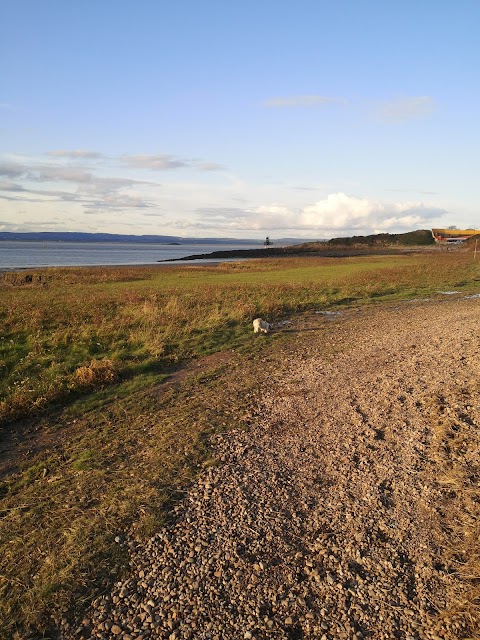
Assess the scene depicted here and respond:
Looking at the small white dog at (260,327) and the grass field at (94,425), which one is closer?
the grass field at (94,425)

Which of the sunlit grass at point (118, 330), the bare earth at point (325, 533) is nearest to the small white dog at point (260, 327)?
the sunlit grass at point (118, 330)

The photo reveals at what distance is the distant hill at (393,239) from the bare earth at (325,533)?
593 ft

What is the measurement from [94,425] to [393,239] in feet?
638

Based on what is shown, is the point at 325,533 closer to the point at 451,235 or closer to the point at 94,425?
the point at 94,425

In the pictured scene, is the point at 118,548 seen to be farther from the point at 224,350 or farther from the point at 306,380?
the point at 224,350

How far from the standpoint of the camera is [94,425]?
32.4 ft

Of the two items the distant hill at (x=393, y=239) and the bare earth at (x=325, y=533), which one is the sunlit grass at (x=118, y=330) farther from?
the distant hill at (x=393, y=239)

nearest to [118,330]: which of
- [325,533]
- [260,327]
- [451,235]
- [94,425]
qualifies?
[260,327]

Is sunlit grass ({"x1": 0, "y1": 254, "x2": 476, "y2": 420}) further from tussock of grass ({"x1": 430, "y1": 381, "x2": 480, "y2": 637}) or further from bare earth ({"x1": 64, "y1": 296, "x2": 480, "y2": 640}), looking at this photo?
tussock of grass ({"x1": 430, "y1": 381, "x2": 480, "y2": 637})

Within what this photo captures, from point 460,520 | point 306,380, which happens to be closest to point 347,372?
point 306,380

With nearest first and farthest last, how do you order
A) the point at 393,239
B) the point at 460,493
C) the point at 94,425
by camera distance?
1. the point at 460,493
2. the point at 94,425
3. the point at 393,239

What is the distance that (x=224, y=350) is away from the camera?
54.2ft

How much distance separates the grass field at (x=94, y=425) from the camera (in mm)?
5266

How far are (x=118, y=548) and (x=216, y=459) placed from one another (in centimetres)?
242
